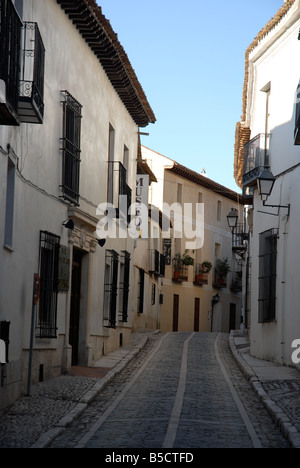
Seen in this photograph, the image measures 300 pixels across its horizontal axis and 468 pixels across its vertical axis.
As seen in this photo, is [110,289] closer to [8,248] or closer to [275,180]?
[275,180]

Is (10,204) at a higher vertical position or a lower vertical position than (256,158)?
lower

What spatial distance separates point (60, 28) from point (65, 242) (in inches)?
157

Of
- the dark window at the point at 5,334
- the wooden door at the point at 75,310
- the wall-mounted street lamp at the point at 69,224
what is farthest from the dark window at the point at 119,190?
the dark window at the point at 5,334

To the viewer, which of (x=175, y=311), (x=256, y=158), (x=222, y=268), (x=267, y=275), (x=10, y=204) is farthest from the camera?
(x=222, y=268)

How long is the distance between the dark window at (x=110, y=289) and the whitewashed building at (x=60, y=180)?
0.11ft

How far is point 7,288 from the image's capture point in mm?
11188

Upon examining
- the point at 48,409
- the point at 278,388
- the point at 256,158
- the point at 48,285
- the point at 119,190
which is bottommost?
the point at 48,409

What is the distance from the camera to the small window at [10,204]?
11.5m

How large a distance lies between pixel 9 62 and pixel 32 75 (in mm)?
2291

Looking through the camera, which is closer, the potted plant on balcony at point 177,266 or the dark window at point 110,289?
the dark window at point 110,289

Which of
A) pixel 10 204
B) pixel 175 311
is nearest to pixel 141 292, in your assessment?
pixel 175 311

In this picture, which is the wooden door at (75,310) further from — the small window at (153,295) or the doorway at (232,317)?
the doorway at (232,317)

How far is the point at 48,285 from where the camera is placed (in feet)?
46.6

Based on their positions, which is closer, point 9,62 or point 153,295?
point 9,62
